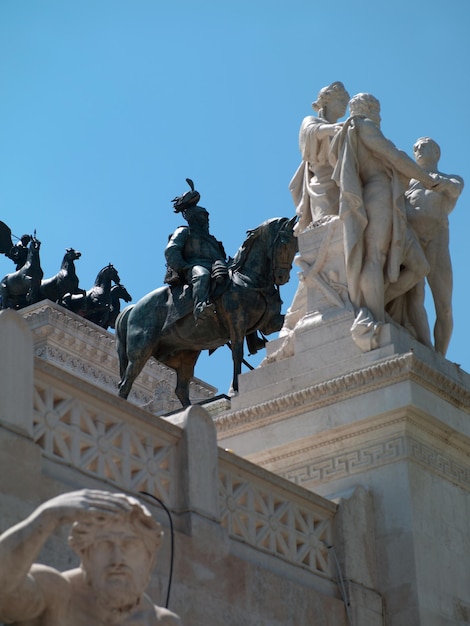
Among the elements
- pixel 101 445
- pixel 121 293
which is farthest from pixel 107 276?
pixel 101 445

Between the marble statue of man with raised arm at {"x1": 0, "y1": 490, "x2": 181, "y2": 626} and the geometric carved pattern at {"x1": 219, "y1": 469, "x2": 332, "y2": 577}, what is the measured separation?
506 centimetres

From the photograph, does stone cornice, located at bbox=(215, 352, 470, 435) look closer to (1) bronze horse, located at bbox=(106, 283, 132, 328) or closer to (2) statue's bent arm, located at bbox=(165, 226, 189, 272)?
(2) statue's bent arm, located at bbox=(165, 226, 189, 272)

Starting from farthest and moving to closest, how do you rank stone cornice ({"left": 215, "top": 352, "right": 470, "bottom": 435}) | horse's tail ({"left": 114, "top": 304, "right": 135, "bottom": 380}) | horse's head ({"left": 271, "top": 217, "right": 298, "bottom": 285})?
horse's tail ({"left": 114, "top": 304, "right": 135, "bottom": 380}) → horse's head ({"left": 271, "top": 217, "right": 298, "bottom": 285}) → stone cornice ({"left": 215, "top": 352, "right": 470, "bottom": 435})

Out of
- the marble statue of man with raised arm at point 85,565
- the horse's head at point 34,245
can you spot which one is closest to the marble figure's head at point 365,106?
the marble statue of man with raised arm at point 85,565

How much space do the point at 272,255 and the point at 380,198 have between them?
396cm

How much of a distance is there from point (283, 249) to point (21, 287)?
52.4ft

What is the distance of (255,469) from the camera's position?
14648 mm

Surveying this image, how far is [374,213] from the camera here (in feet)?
58.7

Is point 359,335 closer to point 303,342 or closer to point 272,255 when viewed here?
point 303,342

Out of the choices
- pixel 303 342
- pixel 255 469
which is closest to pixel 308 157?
pixel 303 342

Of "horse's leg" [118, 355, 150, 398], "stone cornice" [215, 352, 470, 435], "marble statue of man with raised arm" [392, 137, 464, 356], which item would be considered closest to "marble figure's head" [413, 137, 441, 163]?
"marble statue of man with raised arm" [392, 137, 464, 356]

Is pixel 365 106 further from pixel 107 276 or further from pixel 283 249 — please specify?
pixel 107 276

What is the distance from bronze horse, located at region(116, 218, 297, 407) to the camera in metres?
21.8

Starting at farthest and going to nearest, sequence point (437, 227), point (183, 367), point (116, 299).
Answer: point (116, 299) → point (183, 367) → point (437, 227)
